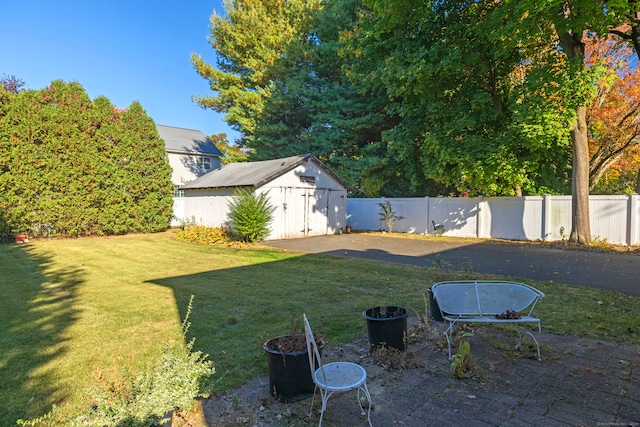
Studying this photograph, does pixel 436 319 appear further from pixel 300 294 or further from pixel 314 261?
pixel 314 261

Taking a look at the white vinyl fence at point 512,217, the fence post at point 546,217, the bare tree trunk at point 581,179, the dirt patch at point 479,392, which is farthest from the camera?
the fence post at point 546,217

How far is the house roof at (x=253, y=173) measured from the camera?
48.3 feet

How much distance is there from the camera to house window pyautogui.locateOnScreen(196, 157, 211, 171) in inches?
1103

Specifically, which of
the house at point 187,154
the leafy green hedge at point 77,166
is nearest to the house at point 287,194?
the leafy green hedge at point 77,166

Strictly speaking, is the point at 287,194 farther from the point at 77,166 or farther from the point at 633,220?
the point at 633,220

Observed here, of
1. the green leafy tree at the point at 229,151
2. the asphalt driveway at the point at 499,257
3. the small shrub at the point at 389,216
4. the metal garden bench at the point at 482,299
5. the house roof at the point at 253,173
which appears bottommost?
the asphalt driveway at the point at 499,257

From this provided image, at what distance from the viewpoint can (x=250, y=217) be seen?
43.7 feet

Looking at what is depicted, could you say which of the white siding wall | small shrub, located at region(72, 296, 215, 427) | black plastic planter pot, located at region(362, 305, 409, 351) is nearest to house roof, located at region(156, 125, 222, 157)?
the white siding wall

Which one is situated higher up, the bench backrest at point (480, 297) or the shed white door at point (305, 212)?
the shed white door at point (305, 212)

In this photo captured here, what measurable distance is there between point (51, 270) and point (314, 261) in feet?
21.9

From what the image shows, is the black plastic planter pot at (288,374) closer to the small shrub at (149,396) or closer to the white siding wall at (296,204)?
the small shrub at (149,396)

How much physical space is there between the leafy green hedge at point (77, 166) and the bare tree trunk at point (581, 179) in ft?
58.0

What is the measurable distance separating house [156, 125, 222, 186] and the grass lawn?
56.1 ft

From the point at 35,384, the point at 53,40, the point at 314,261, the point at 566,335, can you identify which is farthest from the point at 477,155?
the point at 53,40
